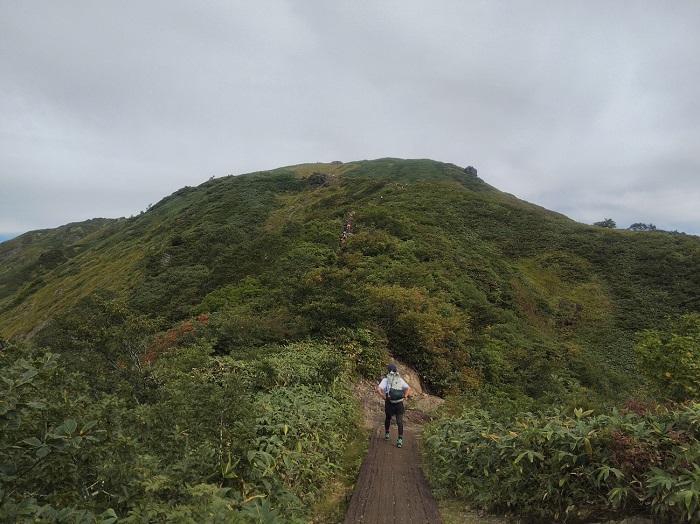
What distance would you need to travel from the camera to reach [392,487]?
750 centimetres

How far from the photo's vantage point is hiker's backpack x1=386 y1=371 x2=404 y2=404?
9.69 m

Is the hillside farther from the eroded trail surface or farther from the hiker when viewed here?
the hiker

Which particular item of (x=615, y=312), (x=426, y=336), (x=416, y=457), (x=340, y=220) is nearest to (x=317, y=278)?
(x=426, y=336)

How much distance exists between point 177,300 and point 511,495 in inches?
1065

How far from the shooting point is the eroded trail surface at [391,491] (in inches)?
251

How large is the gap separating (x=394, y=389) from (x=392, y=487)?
2.42 metres

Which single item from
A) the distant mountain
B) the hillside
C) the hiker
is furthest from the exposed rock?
the hiker

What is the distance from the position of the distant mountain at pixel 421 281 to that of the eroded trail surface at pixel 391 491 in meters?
6.84

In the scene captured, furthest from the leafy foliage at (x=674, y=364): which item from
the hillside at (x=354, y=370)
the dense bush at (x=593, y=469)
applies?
the dense bush at (x=593, y=469)

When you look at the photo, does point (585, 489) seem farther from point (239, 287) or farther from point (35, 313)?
point (35, 313)

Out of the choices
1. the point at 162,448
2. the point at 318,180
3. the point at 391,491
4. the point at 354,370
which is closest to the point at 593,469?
the point at 391,491

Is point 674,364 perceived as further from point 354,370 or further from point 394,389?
point 354,370

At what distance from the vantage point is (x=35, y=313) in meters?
46.2

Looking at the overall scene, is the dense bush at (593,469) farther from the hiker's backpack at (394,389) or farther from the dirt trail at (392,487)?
the hiker's backpack at (394,389)
